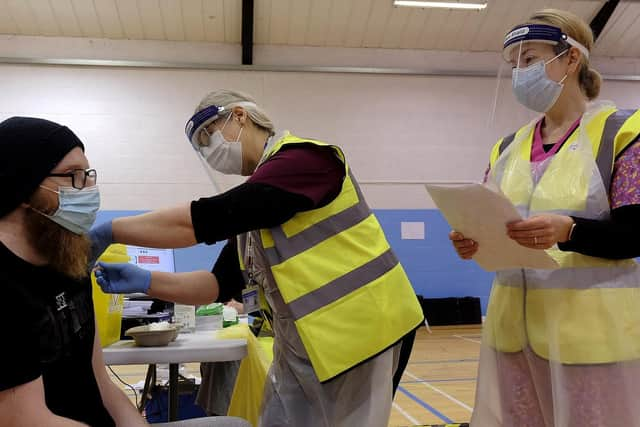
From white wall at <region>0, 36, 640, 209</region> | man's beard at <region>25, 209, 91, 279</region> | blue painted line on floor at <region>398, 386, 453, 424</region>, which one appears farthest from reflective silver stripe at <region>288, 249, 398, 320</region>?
white wall at <region>0, 36, 640, 209</region>

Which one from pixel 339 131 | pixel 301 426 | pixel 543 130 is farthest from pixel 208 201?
pixel 339 131

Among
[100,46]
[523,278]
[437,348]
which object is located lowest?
[437,348]

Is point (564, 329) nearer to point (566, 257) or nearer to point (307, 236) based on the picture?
→ point (566, 257)

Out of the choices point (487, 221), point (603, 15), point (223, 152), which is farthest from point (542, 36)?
point (603, 15)

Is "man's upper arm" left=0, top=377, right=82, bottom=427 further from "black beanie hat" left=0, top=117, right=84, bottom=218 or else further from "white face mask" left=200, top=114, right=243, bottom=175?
"white face mask" left=200, top=114, right=243, bottom=175

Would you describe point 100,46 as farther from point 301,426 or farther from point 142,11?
point 301,426

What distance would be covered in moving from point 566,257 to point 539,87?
1.40ft

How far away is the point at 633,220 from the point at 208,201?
2.86 ft

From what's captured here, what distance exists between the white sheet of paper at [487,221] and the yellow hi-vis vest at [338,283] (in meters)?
0.22

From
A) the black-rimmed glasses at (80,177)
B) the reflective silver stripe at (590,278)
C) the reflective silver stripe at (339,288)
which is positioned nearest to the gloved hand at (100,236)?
the black-rimmed glasses at (80,177)

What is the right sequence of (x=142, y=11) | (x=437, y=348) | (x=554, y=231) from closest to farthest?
(x=554, y=231) < (x=437, y=348) < (x=142, y=11)

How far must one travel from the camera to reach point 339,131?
6.72m

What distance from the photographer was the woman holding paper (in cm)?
105

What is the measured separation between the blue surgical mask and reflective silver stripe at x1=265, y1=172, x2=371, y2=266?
52cm
